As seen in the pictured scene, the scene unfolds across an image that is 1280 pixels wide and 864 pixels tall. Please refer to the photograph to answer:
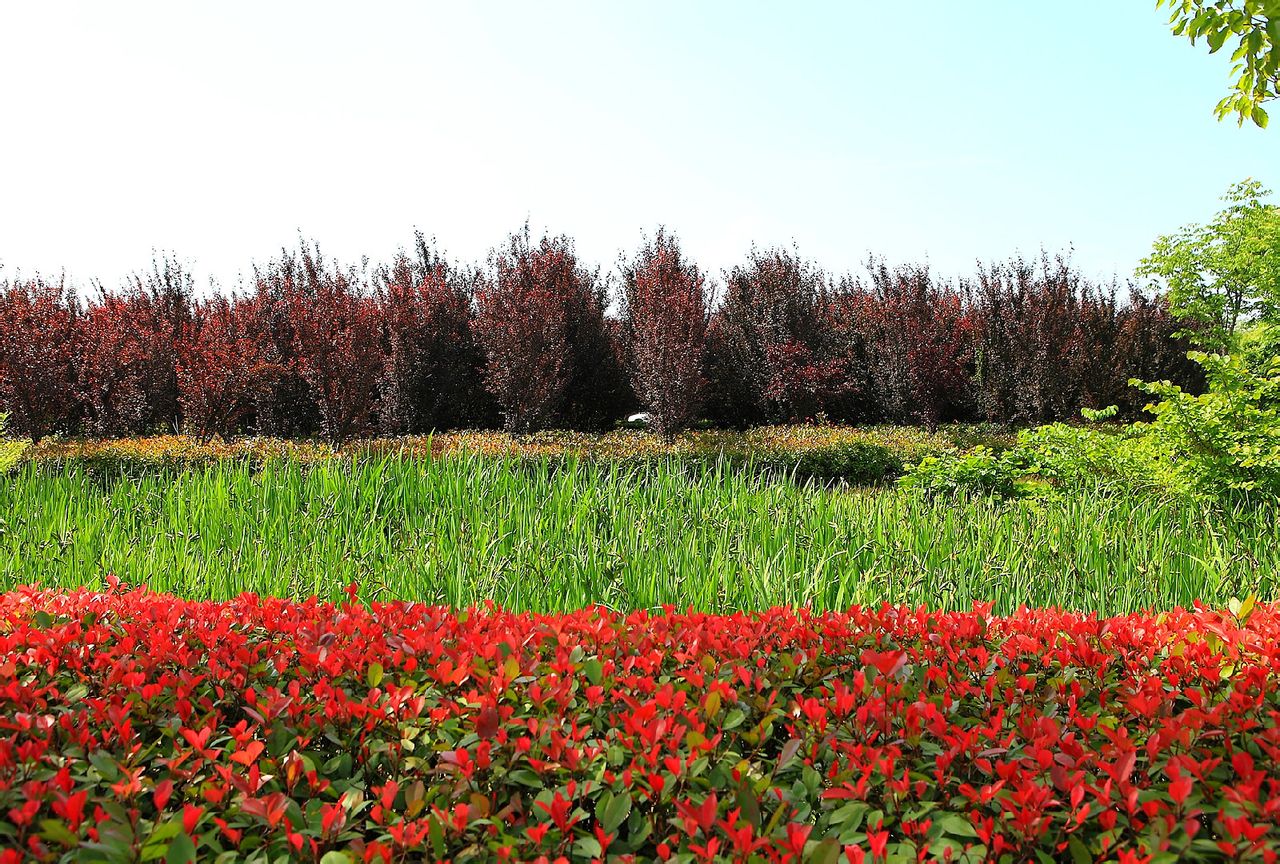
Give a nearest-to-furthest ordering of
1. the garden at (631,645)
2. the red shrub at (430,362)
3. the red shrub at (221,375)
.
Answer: the garden at (631,645) < the red shrub at (221,375) < the red shrub at (430,362)

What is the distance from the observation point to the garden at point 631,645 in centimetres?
176

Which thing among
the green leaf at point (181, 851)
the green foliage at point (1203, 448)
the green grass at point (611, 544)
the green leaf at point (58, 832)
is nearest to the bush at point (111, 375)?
the green grass at point (611, 544)


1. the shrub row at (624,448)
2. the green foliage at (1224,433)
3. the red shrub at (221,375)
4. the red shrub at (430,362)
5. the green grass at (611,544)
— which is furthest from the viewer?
the red shrub at (430,362)

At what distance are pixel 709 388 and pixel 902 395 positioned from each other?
297cm

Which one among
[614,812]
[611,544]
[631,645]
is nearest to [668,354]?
[611,544]

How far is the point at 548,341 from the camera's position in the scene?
39.3 ft

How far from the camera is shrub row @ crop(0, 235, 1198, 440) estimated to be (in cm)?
1110

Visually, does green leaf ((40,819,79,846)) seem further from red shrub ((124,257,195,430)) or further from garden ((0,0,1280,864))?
red shrub ((124,257,195,430))

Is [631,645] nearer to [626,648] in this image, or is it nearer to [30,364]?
[626,648]

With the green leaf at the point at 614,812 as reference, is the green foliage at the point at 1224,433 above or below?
above

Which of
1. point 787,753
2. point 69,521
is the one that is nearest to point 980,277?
point 69,521

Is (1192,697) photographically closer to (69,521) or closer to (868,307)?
(69,521)

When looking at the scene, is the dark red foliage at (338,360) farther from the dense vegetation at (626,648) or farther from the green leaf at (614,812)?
the green leaf at (614,812)

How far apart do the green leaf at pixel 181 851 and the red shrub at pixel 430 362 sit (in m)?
10.7
